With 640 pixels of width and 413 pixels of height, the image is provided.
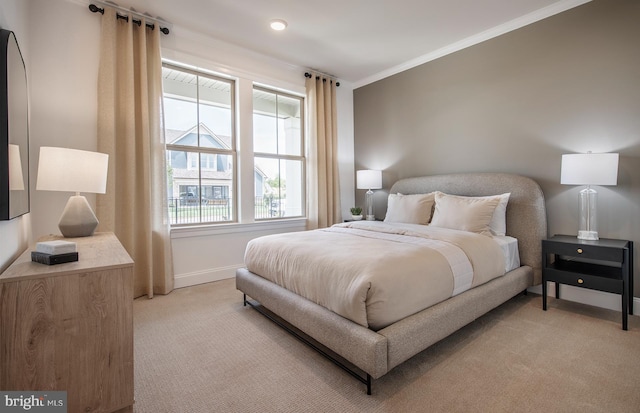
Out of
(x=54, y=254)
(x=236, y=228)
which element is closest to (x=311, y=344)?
→ (x=54, y=254)

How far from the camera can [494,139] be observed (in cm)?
336

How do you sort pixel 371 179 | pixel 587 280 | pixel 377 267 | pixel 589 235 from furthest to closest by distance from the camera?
pixel 371 179
pixel 589 235
pixel 587 280
pixel 377 267

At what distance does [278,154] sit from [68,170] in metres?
2.72

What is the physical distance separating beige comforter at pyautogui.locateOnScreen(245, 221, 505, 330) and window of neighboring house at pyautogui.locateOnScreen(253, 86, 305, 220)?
1.63 meters

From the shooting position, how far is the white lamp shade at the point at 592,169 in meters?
2.36

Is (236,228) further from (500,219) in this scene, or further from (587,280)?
(587,280)

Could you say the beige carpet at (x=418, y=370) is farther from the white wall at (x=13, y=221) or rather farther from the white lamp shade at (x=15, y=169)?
the white lamp shade at (x=15, y=169)

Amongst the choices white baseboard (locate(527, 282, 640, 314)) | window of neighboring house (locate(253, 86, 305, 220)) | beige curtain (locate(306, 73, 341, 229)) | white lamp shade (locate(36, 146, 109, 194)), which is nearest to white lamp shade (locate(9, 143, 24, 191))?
white lamp shade (locate(36, 146, 109, 194))

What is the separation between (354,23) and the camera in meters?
3.19

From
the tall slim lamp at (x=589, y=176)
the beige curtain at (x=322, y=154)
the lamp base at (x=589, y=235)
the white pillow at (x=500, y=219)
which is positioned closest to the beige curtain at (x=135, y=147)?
the beige curtain at (x=322, y=154)

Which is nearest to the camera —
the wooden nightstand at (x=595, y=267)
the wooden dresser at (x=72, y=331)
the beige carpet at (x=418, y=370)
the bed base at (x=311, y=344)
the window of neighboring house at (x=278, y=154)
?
the wooden dresser at (x=72, y=331)

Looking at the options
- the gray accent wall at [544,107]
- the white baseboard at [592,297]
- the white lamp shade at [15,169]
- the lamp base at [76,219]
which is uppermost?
the gray accent wall at [544,107]

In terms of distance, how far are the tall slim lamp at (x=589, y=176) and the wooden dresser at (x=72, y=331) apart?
10.6 ft

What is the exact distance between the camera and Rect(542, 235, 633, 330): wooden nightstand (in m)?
2.24
